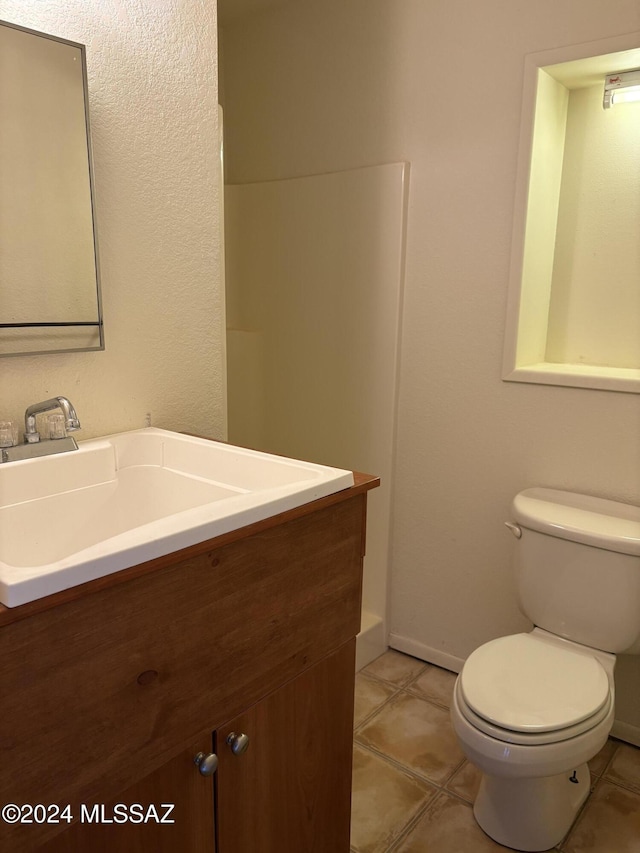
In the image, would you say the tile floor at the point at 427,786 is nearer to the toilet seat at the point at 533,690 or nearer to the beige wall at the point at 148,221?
the toilet seat at the point at 533,690

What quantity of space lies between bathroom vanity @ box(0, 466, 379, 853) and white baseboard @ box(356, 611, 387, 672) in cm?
91

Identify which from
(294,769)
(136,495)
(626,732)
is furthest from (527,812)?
(136,495)

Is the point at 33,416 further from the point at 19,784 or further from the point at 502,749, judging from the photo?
the point at 502,749

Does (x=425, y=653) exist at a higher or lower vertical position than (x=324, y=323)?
lower

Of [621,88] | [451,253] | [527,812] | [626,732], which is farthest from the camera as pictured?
[451,253]

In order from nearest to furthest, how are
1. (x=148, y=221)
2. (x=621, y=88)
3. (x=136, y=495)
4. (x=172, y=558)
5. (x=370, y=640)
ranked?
(x=172, y=558) → (x=136, y=495) → (x=148, y=221) → (x=621, y=88) → (x=370, y=640)

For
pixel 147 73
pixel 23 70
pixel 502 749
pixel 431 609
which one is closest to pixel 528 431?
pixel 431 609

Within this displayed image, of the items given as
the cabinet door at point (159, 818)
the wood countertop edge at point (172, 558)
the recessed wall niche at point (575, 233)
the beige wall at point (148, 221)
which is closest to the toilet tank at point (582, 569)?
the recessed wall niche at point (575, 233)

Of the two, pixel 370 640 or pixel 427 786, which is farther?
pixel 370 640

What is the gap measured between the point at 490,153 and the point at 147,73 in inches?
40.5

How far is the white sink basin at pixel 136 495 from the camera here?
0.88 m

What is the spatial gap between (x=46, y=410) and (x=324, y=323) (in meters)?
1.33

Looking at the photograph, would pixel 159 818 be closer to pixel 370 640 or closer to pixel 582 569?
pixel 582 569

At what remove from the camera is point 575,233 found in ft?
6.59
